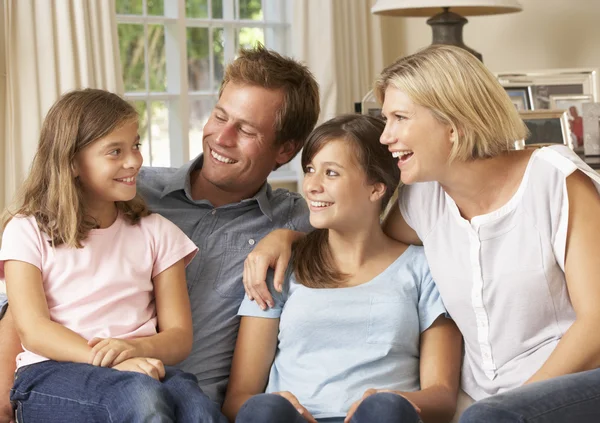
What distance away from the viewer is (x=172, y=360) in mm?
1891

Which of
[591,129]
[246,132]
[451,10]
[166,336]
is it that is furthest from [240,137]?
[451,10]

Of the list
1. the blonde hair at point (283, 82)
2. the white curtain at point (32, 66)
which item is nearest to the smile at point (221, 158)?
the blonde hair at point (283, 82)

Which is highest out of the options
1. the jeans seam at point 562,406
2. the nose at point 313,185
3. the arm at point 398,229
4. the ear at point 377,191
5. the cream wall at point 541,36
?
the cream wall at point 541,36

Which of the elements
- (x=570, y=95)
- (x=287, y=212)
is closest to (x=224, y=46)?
(x=570, y=95)

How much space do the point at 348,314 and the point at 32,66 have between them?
2.33 meters

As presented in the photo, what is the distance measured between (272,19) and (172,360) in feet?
11.0

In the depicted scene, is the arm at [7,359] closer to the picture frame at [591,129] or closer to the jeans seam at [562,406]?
the jeans seam at [562,406]

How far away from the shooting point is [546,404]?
1538mm

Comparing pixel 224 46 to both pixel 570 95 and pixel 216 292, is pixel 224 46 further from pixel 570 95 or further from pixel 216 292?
pixel 216 292

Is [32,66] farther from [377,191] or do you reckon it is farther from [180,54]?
[377,191]

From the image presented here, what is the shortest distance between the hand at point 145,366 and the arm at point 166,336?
17mm

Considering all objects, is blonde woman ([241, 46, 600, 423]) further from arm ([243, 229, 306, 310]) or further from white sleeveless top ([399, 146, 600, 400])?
arm ([243, 229, 306, 310])

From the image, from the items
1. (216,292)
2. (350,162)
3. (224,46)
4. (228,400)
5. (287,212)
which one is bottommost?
(228,400)

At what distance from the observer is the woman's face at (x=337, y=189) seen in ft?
6.51
